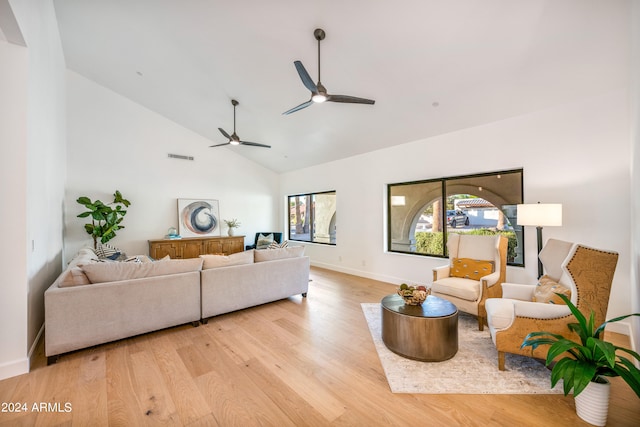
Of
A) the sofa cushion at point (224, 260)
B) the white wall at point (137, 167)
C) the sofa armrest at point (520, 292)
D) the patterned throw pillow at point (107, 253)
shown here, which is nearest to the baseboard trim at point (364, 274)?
the sofa armrest at point (520, 292)

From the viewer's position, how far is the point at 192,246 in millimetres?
6316

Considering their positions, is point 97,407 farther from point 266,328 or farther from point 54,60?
point 54,60

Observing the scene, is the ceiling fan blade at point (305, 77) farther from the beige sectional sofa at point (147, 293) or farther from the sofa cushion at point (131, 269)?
the sofa cushion at point (131, 269)

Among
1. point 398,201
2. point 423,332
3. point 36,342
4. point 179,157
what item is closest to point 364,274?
point 398,201

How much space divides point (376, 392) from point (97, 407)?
205 centimetres

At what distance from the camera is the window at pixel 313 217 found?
6.84m

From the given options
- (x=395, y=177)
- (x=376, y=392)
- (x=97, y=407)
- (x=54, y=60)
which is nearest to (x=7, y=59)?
(x=54, y=60)

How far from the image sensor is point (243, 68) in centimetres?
397

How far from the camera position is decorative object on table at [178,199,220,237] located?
650 cm

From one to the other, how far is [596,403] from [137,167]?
25.6ft

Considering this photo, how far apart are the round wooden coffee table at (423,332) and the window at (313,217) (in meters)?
4.13

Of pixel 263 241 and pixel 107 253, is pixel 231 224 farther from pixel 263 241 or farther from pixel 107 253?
pixel 107 253

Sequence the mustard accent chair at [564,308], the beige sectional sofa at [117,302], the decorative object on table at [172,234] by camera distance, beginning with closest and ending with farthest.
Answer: the mustard accent chair at [564,308] → the beige sectional sofa at [117,302] → the decorative object on table at [172,234]

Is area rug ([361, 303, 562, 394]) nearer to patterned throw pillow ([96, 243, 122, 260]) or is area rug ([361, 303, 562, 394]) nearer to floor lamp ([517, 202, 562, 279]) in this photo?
floor lamp ([517, 202, 562, 279])
